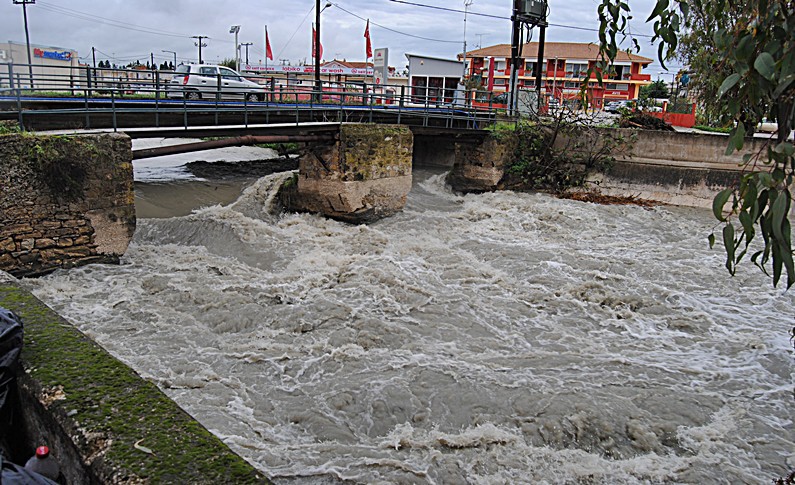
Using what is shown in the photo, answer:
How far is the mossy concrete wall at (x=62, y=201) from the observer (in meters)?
9.73

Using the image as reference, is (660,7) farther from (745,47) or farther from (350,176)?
(350,176)

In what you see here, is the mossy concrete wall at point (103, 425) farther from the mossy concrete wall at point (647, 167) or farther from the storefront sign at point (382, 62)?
the storefront sign at point (382, 62)

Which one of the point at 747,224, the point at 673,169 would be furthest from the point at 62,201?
the point at 673,169

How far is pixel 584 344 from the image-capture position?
880 cm

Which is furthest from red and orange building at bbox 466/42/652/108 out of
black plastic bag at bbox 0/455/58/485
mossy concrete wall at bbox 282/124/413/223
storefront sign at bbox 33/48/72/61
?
black plastic bag at bbox 0/455/58/485

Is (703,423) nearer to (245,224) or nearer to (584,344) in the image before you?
(584,344)

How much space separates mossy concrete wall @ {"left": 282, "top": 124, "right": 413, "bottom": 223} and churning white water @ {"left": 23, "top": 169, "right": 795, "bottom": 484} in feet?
3.74

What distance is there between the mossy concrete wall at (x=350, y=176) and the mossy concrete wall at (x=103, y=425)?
11.1m

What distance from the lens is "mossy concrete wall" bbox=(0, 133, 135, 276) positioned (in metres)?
9.73

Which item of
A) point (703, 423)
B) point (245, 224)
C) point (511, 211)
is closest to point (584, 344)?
point (703, 423)

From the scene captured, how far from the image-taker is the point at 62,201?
405 inches

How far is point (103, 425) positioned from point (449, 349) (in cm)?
541

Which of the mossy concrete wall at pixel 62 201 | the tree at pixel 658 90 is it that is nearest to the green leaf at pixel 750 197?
the mossy concrete wall at pixel 62 201

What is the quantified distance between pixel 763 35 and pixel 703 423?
5.87 metres
